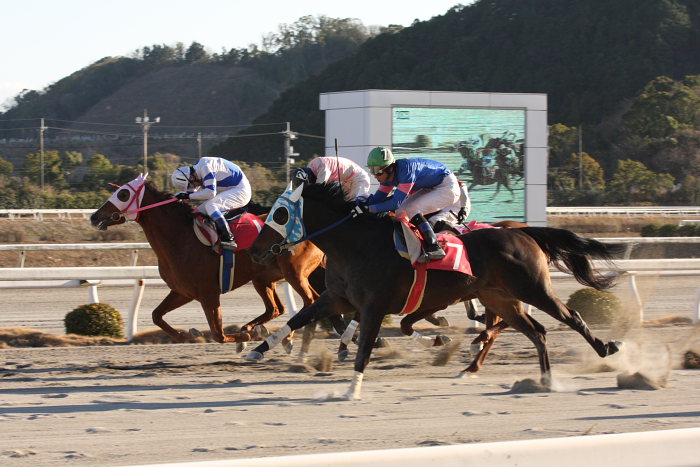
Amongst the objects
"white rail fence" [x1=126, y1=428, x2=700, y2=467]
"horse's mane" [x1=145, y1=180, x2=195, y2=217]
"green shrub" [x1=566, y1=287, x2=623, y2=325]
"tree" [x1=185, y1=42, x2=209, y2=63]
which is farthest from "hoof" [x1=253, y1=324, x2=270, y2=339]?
"tree" [x1=185, y1=42, x2=209, y2=63]

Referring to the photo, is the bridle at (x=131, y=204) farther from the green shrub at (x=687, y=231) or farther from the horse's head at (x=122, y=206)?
the green shrub at (x=687, y=231)

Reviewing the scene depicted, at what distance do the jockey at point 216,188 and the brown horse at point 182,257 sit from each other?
158 millimetres

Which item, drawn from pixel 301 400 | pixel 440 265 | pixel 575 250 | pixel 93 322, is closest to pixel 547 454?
pixel 301 400

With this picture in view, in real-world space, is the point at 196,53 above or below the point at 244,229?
above

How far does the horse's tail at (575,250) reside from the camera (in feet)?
22.9

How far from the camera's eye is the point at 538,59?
71188 mm

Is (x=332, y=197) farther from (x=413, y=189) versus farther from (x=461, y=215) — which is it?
(x=461, y=215)

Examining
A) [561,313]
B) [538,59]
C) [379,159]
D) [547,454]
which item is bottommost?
[561,313]

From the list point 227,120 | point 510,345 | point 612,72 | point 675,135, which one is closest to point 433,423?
point 510,345

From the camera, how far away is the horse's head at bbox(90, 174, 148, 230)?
7859 millimetres

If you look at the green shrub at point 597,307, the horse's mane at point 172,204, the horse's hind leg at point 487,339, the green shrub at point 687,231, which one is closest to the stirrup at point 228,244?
the horse's mane at point 172,204

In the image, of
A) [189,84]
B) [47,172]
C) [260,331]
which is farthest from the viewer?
[189,84]

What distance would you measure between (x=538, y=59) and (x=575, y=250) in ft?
219

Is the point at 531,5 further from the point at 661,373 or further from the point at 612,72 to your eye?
the point at 661,373
